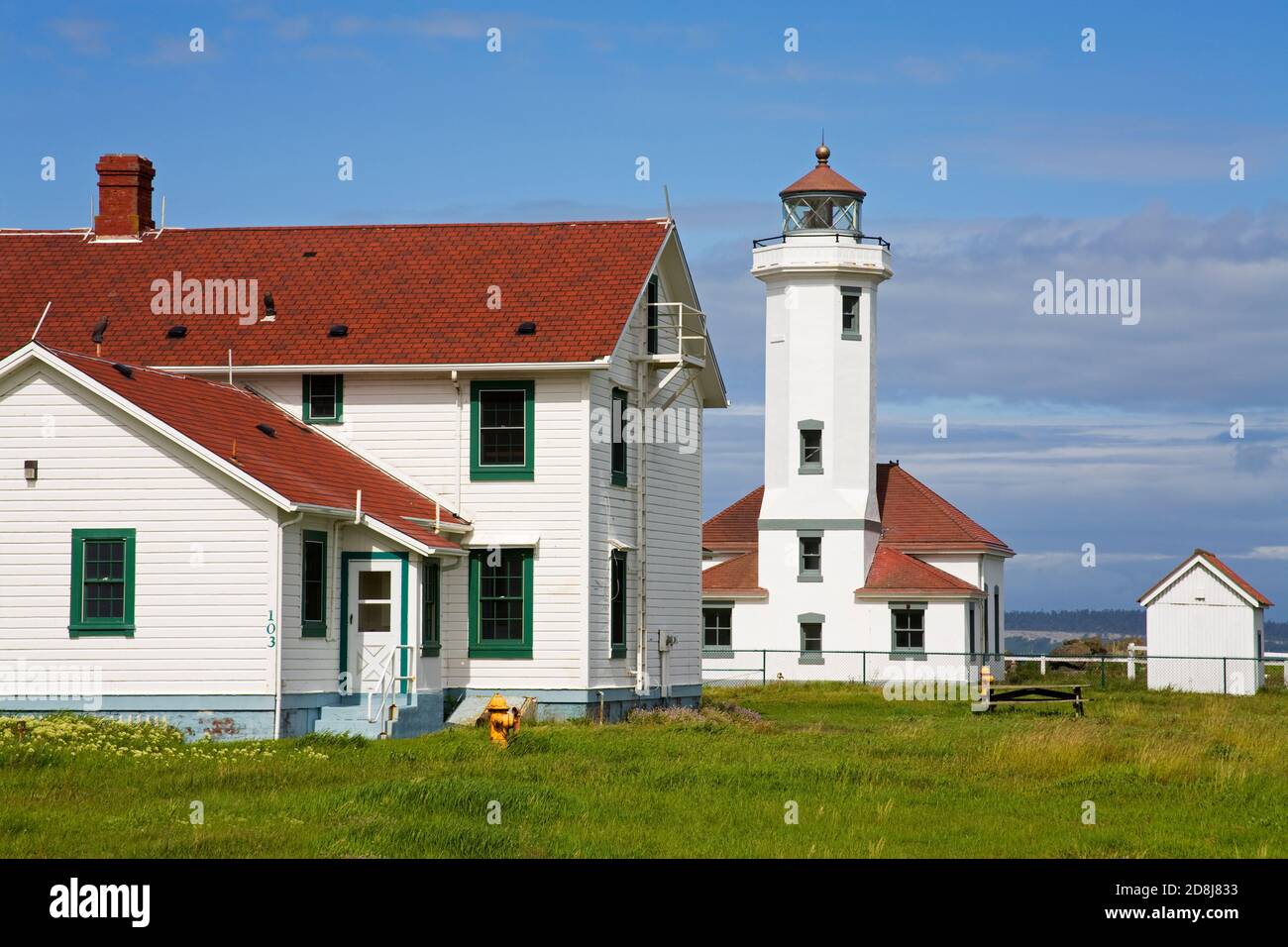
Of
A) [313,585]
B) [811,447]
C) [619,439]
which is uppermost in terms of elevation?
[811,447]

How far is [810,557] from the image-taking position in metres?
52.2

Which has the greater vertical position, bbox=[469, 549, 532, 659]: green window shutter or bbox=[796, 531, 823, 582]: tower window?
bbox=[796, 531, 823, 582]: tower window

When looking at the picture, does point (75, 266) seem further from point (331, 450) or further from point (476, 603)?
point (476, 603)

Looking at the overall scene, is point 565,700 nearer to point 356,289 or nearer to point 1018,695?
point 356,289

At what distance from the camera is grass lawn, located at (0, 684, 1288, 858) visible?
1563cm

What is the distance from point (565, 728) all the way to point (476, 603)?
3207 mm

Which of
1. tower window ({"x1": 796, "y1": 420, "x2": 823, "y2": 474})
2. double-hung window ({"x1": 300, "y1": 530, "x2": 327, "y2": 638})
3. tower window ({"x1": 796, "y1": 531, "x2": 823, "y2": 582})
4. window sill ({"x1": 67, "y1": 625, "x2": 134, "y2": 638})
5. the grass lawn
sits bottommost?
the grass lawn

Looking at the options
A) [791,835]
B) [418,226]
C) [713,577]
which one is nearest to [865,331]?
[713,577]

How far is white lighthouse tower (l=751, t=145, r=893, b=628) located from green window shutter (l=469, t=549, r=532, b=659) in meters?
21.9

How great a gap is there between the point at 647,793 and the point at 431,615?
10712mm

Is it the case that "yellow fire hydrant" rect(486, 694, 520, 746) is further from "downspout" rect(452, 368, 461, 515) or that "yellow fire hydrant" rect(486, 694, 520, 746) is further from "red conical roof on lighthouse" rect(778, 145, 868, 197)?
"red conical roof on lighthouse" rect(778, 145, 868, 197)

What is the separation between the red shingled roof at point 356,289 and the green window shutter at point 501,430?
Result: 2.29 feet

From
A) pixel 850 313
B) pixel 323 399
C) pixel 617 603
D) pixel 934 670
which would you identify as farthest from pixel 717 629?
pixel 323 399

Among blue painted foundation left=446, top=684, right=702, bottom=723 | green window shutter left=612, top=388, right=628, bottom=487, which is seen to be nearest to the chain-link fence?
green window shutter left=612, top=388, right=628, bottom=487
